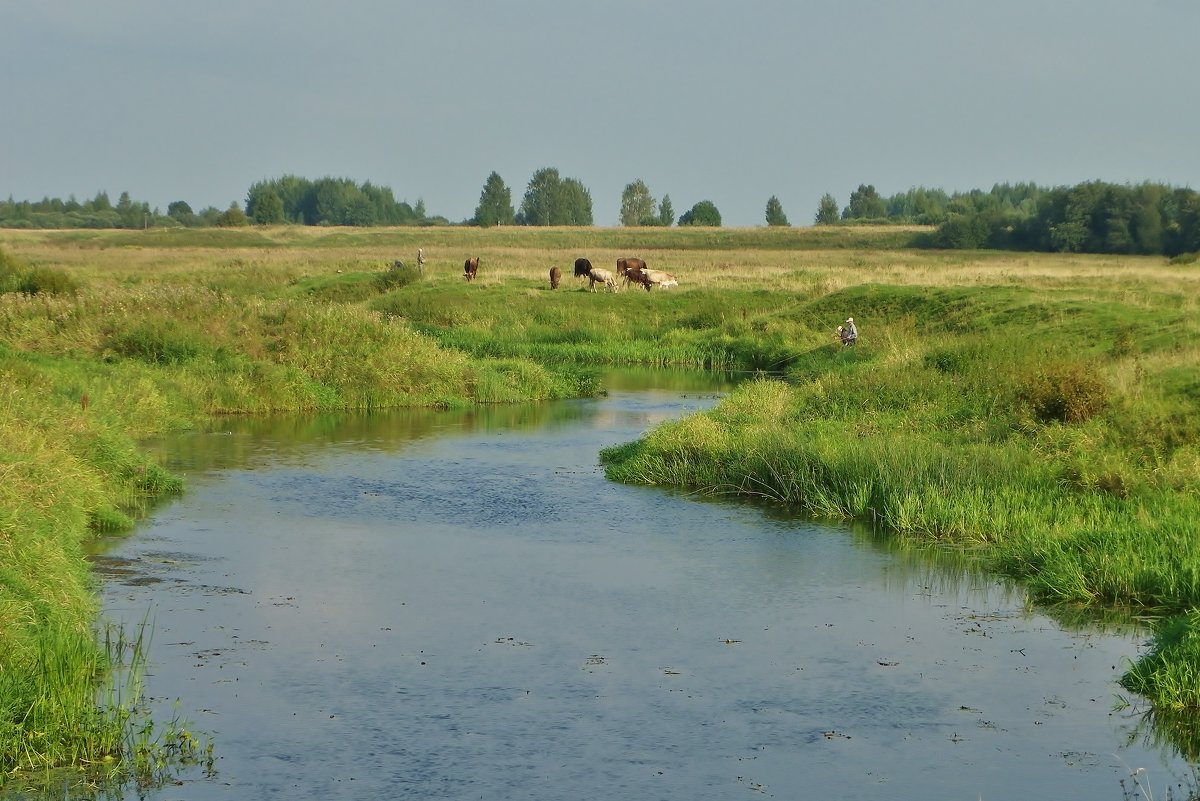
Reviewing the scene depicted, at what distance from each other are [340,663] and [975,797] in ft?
18.0

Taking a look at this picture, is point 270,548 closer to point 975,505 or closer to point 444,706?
point 444,706

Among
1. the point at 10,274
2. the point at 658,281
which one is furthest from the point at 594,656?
the point at 658,281

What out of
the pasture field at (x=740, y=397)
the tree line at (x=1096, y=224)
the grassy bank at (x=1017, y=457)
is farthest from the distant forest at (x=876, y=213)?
the grassy bank at (x=1017, y=457)

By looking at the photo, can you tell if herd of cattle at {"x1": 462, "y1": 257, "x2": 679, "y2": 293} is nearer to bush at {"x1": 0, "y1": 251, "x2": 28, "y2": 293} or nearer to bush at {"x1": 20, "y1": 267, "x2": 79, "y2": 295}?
bush at {"x1": 0, "y1": 251, "x2": 28, "y2": 293}

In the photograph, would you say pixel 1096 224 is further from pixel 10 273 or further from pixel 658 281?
pixel 10 273

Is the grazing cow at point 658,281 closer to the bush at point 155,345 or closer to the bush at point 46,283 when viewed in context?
the bush at point 46,283

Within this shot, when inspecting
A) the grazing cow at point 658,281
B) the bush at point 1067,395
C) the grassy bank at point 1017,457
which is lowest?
the grassy bank at point 1017,457

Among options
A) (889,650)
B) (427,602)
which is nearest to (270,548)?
(427,602)

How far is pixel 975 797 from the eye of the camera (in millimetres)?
9266

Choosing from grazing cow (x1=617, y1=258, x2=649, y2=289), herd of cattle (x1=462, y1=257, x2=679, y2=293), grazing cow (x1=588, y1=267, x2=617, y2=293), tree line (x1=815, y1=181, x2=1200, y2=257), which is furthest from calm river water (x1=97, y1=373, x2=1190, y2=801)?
tree line (x1=815, y1=181, x2=1200, y2=257)

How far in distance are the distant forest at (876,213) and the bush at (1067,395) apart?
56953 millimetres

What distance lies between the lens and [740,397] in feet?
79.4

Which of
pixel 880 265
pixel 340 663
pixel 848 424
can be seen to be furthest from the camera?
pixel 880 265

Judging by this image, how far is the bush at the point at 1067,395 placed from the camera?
62.7 ft
